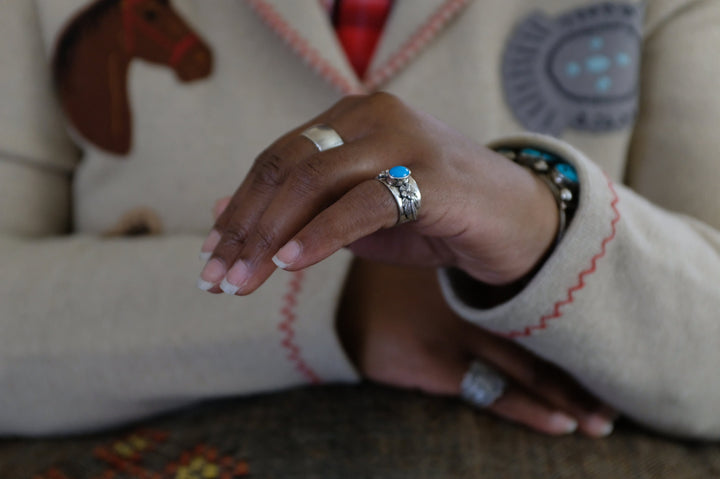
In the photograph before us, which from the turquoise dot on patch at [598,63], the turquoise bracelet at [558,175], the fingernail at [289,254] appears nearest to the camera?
the fingernail at [289,254]

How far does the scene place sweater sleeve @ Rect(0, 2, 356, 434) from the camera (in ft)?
1.47

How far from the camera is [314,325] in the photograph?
439 mm

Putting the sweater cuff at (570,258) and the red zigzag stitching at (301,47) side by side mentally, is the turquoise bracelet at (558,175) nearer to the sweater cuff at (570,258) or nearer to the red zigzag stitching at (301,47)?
the sweater cuff at (570,258)

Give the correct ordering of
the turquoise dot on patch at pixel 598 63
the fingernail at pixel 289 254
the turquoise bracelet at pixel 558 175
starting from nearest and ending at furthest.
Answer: the fingernail at pixel 289 254
the turquoise bracelet at pixel 558 175
the turquoise dot on patch at pixel 598 63

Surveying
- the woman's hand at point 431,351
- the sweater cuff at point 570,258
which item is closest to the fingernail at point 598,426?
the woman's hand at point 431,351

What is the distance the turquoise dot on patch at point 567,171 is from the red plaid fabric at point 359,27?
0.25 meters

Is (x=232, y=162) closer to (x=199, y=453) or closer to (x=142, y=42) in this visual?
(x=142, y=42)

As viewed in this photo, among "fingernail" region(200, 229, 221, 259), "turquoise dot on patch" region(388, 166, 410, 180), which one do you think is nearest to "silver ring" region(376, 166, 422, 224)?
"turquoise dot on patch" region(388, 166, 410, 180)

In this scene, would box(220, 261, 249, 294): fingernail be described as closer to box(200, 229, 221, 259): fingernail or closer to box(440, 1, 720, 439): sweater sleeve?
box(200, 229, 221, 259): fingernail

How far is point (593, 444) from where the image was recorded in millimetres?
413

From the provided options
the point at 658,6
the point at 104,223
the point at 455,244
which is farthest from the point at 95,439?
the point at 658,6

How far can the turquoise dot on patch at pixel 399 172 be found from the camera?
273 millimetres

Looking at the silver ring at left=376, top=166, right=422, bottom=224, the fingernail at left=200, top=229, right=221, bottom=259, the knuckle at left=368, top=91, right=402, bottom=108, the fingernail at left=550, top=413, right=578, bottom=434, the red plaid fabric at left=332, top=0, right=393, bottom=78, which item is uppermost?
the red plaid fabric at left=332, top=0, right=393, bottom=78

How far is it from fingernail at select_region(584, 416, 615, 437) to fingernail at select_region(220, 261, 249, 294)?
12.0 inches
